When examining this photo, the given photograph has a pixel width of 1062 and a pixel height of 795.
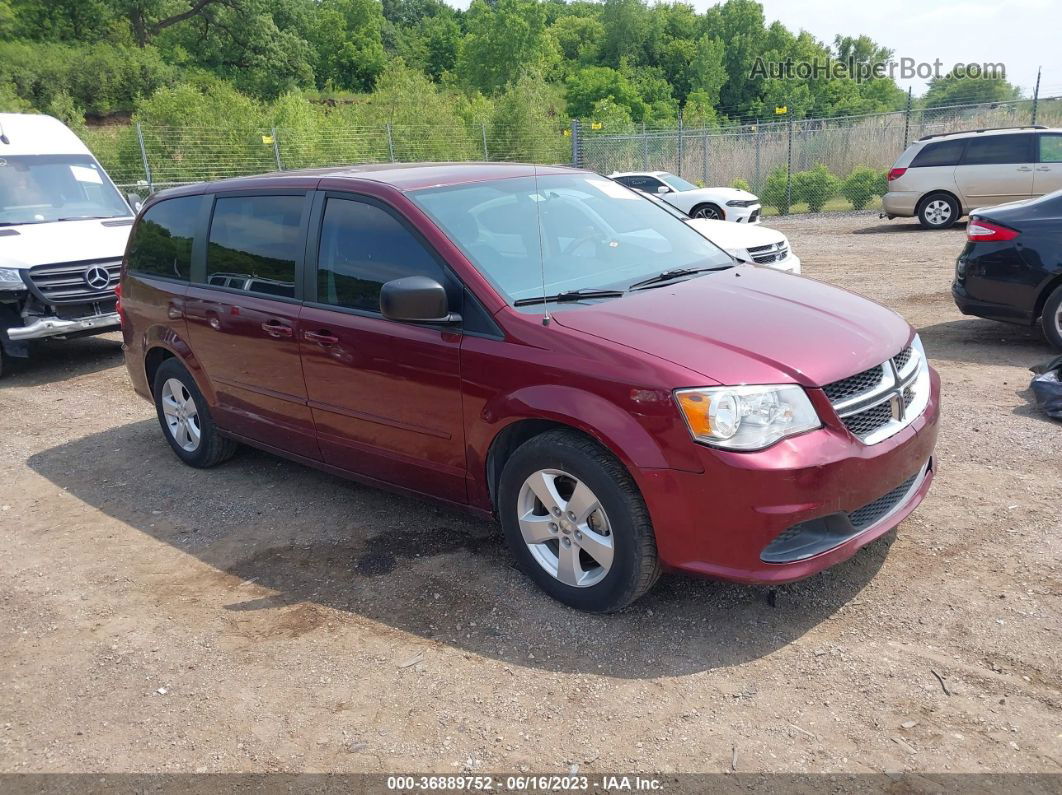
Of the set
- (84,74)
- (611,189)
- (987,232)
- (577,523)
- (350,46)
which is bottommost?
(577,523)

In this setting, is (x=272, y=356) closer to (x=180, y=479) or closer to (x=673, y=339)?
(x=180, y=479)

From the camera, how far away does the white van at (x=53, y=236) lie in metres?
8.34

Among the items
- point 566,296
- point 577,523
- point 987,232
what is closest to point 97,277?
point 566,296

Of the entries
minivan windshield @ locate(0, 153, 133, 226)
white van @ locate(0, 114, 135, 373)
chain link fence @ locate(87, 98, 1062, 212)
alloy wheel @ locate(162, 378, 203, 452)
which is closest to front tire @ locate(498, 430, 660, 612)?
alloy wheel @ locate(162, 378, 203, 452)

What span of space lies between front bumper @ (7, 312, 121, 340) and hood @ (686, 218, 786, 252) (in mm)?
5909

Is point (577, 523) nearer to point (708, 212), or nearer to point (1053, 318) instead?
point (1053, 318)

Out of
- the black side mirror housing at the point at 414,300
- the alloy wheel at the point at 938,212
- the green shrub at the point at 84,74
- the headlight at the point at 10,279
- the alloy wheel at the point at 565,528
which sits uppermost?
the green shrub at the point at 84,74

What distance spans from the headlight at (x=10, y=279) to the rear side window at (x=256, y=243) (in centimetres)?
426

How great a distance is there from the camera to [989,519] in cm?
427

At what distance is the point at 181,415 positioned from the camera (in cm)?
577

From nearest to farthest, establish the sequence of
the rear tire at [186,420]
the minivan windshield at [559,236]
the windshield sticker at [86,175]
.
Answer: the minivan windshield at [559,236] < the rear tire at [186,420] < the windshield sticker at [86,175]

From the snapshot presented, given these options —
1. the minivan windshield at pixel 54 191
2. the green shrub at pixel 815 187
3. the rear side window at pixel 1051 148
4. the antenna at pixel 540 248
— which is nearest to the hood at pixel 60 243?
the minivan windshield at pixel 54 191

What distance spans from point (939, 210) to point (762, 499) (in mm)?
15670

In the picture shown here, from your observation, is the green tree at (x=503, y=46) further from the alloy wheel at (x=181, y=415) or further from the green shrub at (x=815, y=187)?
the alloy wheel at (x=181, y=415)
